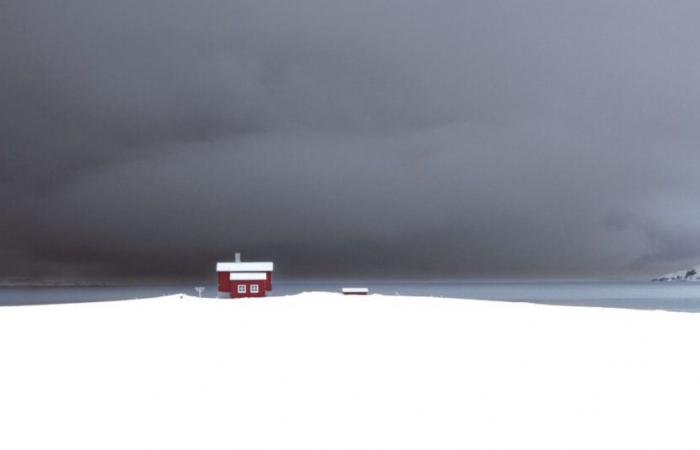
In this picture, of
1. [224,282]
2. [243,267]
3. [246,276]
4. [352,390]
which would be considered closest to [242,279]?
[246,276]

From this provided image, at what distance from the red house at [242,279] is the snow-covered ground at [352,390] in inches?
1295

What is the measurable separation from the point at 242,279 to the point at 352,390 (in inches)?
1813

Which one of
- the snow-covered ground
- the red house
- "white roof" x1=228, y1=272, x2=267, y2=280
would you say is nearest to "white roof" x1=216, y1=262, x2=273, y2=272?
the red house

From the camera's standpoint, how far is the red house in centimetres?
5706

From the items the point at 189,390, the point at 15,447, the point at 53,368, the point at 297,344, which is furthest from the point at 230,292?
the point at 15,447

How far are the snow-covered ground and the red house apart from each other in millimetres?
32899

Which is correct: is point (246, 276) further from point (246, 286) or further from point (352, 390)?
point (352, 390)

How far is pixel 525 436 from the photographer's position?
29.5ft

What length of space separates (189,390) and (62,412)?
101 inches

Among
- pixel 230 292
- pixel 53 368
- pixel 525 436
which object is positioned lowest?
pixel 525 436

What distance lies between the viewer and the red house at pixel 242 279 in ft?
187

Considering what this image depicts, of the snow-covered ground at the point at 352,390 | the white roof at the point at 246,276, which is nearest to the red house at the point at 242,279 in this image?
the white roof at the point at 246,276

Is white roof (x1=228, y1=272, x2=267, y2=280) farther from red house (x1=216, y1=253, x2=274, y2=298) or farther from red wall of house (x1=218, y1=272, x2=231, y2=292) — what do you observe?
red wall of house (x1=218, y1=272, x2=231, y2=292)

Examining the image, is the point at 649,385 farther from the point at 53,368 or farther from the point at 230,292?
the point at 230,292
